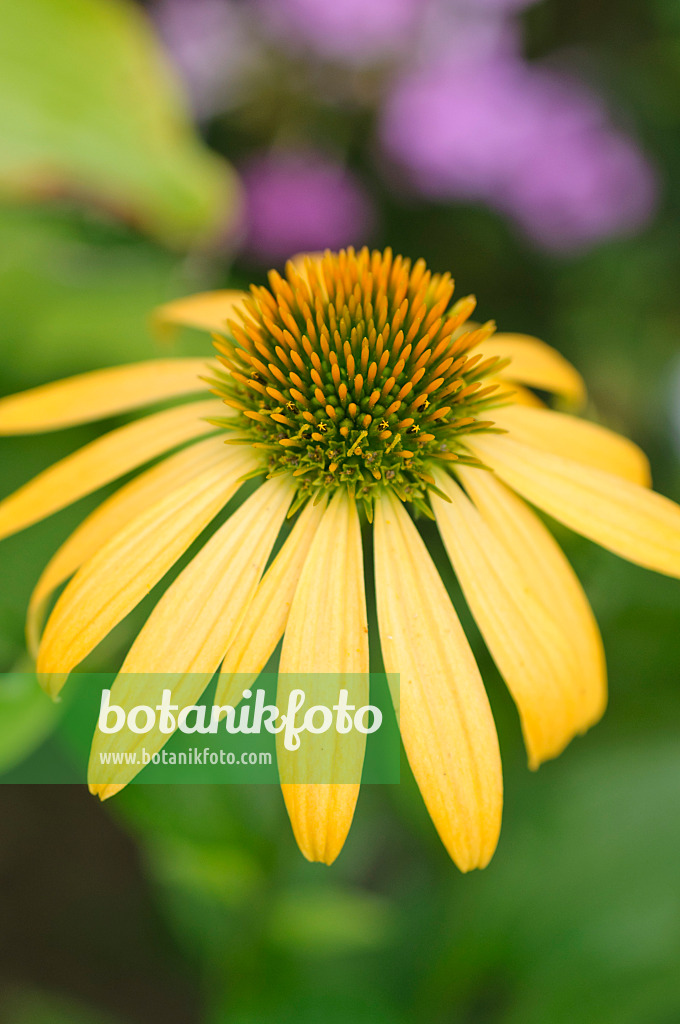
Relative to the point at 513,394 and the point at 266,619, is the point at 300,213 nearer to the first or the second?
→ the point at 513,394

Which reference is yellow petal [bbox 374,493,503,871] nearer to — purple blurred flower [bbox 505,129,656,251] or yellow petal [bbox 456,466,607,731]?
yellow petal [bbox 456,466,607,731]

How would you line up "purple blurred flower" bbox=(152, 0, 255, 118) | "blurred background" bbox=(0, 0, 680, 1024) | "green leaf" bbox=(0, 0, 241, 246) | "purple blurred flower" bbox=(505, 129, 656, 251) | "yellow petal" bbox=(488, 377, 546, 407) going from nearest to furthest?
"yellow petal" bbox=(488, 377, 546, 407) < "blurred background" bbox=(0, 0, 680, 1024) < "green leaf" bbox=(0, 0, 241, 246) < "purple blurred flower" bbox=(505, 129, 656, 251) < "purple blurred flower" bbox=(152, 0, 255, 118)

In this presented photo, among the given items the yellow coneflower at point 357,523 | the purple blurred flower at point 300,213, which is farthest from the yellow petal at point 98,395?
the purple blurred flower at point 300,213

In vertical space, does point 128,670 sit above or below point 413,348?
below

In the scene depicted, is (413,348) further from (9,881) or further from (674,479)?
(9,881)

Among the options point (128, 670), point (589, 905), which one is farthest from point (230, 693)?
point (589, 905)

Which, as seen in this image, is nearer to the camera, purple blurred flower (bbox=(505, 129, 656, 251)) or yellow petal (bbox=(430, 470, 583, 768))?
yellow petal (bbox=(430, 470, 583, 768))

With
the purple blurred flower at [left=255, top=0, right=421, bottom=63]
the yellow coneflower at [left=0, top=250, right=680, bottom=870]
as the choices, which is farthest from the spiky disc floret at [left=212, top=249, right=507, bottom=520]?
the purple blurred flower at [left=255, top=0, right=421, bottom=63]
